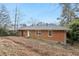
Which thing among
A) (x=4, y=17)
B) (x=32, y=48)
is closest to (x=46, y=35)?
(x=32, y=48)

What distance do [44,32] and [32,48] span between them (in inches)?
10.6

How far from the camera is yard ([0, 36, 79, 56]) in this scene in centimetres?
189

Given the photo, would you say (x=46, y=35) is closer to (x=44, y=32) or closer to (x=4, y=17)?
(x=44, y=32)

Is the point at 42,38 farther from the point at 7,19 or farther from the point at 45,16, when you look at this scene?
the point at 7,19

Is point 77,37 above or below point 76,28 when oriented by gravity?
below

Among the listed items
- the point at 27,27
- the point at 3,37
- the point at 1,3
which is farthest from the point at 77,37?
the point at 1,3

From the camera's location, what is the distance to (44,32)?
1.89 metres

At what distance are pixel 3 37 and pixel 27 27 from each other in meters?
0.35

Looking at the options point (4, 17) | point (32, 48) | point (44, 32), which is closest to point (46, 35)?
point (44, 32)

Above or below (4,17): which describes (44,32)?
below

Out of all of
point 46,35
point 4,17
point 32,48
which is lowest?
point 32,48

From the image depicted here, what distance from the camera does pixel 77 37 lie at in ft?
6.18

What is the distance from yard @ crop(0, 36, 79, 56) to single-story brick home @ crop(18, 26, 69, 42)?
67 millimetres

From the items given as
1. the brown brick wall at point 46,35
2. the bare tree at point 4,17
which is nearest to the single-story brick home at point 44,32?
the brown brick wall at point 46,35
